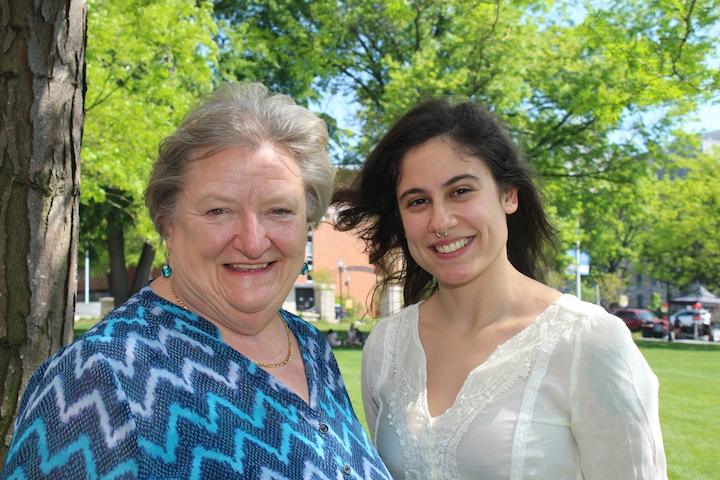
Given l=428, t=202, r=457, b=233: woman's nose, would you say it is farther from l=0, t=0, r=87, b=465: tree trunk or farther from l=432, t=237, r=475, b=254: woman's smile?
l=0, t=0, r=87, b=465: tree trunk

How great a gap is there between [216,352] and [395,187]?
1.40 meters

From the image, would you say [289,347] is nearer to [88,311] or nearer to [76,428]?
[76,428]

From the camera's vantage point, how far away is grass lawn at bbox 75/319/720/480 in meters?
7.89

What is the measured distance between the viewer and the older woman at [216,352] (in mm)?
1611

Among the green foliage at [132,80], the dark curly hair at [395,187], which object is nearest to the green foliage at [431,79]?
the green foliage at [132,80]

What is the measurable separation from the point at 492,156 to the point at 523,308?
0.63m

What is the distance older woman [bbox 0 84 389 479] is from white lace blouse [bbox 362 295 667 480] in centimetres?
29

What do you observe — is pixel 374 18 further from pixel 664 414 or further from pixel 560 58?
pixel 664 414

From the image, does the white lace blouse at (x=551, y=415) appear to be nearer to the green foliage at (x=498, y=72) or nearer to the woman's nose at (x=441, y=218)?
the woman's nose at (x=441, y=218)

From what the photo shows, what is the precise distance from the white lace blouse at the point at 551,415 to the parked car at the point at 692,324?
33.8 metres

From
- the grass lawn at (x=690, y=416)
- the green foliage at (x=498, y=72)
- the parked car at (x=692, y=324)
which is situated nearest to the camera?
the grass lawn at (x=690, y=416)

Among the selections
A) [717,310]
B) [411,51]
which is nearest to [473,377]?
[411,51]

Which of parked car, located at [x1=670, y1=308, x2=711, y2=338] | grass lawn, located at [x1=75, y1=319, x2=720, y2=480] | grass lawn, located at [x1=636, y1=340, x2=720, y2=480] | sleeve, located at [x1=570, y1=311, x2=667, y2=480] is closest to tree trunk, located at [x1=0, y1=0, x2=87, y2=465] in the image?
sleeve, located at [x1=570, y1=311, x2=667, y2=480]

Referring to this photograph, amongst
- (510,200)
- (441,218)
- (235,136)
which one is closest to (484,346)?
(441,218)
